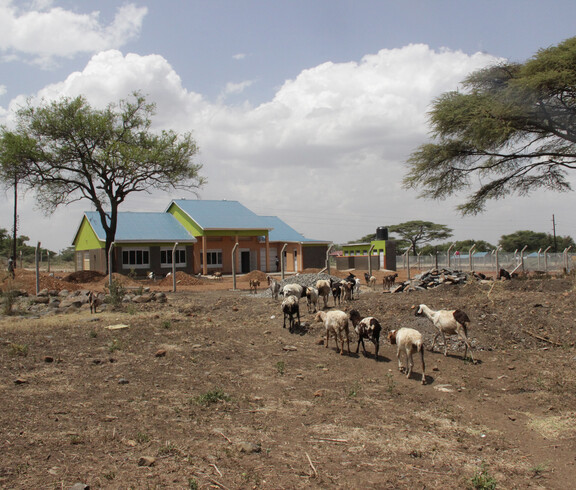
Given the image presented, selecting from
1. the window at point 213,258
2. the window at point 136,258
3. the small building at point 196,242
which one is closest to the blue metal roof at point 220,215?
the small building at point 196,242

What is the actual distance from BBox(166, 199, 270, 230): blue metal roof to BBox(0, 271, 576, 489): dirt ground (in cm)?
2636

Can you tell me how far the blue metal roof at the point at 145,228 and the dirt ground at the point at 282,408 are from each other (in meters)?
24.2

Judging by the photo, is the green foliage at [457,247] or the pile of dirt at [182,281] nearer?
the pile of dirt at [182,281]

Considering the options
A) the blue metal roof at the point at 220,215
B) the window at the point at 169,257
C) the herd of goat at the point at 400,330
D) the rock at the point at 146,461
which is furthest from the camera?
the blue metal roof at the point at 220,215

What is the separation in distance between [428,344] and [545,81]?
40.4 ft

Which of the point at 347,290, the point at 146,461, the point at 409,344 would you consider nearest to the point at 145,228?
the point at 347,290

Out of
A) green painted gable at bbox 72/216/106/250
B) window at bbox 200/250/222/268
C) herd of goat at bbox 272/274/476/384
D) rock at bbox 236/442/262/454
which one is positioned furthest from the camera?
window at bbox 200/250/222/268

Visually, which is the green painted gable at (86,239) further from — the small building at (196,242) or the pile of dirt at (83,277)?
the pile of dirt at (83,277)

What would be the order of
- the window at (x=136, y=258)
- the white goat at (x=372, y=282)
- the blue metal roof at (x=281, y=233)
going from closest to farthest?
the white goat at (x=372, y=282), the window at (x=136, y=258), the blue metal roof at (x=281, y=233)

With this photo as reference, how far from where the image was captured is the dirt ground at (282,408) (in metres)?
4.54

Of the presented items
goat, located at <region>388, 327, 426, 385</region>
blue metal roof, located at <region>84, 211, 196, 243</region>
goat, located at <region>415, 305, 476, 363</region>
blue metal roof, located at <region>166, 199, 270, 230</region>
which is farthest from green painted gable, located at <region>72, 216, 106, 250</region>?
goat, located at <region>388, 327, 426, 385</region>

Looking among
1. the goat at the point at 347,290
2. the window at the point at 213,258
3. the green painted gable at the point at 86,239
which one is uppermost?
the green painted gable at the point at 86,239

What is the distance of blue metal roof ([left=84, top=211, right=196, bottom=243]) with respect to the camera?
35656 mm

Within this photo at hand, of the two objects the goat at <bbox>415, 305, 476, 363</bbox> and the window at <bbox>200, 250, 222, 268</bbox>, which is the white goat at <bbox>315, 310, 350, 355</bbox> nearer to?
the goat at <bbox>415, 305, 476, 363</bbox>
